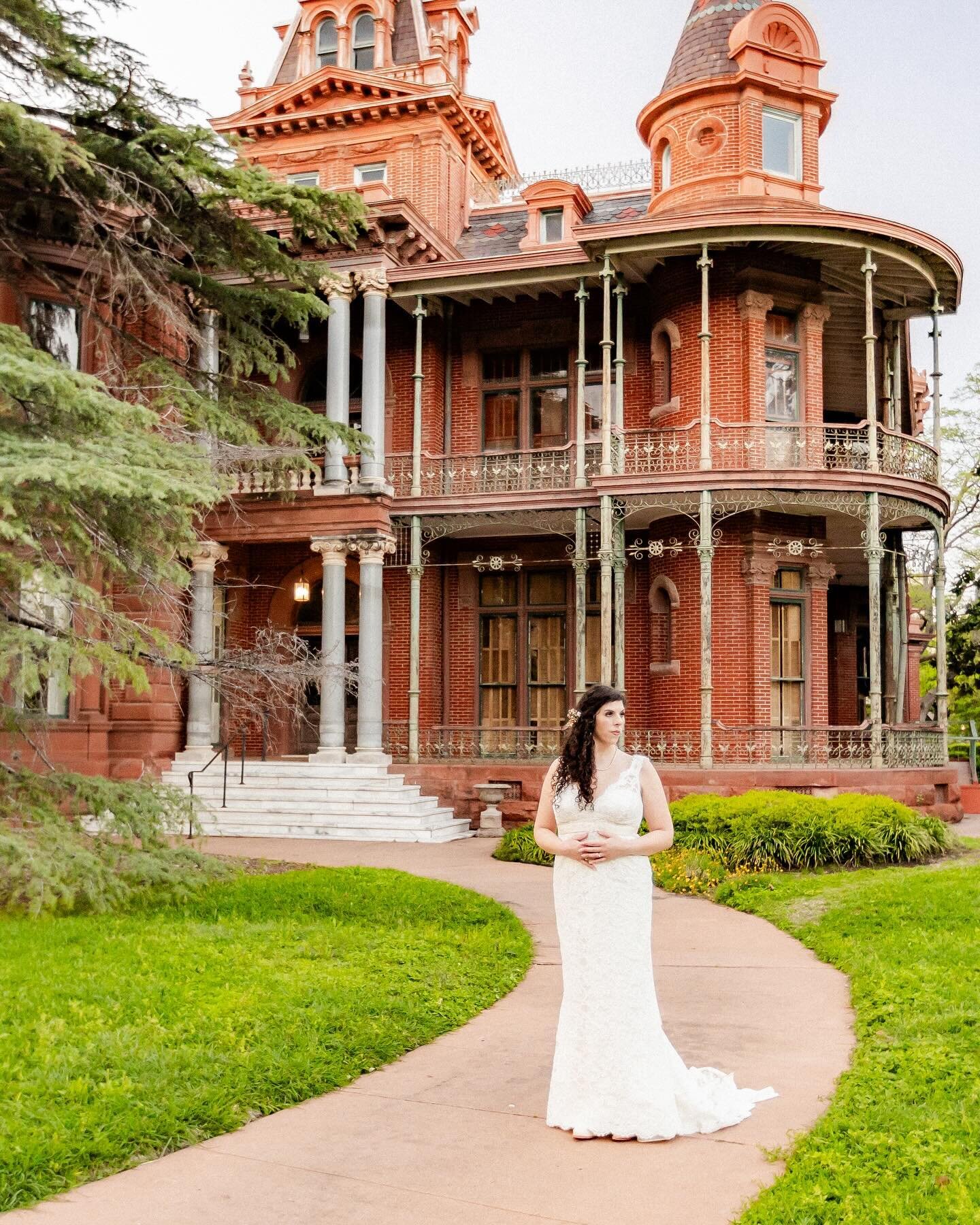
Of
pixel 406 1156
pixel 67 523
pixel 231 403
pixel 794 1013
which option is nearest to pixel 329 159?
pixel 231 403

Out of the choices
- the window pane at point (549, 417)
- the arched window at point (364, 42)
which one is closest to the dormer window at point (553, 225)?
the window pane at point (549, 417)

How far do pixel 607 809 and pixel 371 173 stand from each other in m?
21.6

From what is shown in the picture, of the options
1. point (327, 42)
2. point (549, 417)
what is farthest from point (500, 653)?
point (327, 42)

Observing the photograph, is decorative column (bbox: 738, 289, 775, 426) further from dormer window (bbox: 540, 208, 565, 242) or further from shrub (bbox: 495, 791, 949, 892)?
shrub (bbox: 495, 791, 949, 892)

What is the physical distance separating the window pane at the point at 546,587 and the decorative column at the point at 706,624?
394 cm

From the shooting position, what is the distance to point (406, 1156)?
4.92m

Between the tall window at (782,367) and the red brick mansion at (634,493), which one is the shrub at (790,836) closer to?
the red brick mansion at (634,493)

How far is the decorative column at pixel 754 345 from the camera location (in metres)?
19.0

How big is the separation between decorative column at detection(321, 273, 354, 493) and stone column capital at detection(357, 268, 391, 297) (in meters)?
0.21

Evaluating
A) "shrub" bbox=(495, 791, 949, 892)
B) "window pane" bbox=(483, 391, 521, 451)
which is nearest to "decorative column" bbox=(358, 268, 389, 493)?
"window pane" bbox=(483, 391, 521, 451)

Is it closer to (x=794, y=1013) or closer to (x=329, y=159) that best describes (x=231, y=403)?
(x=794, y=1013)

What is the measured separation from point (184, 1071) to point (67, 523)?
486 centimetres

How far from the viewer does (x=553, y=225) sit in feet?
74.7

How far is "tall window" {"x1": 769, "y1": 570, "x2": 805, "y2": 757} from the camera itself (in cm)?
1919
